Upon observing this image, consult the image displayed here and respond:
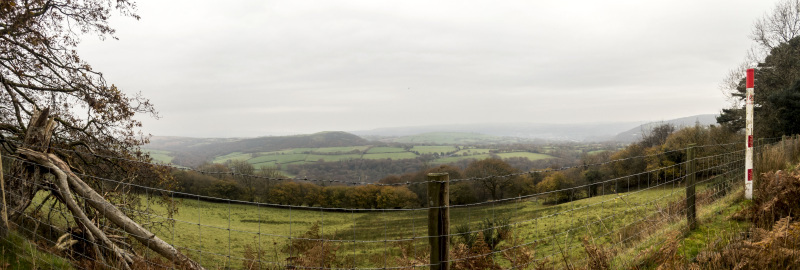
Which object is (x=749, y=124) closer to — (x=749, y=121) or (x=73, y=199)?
(x=749, y=121)

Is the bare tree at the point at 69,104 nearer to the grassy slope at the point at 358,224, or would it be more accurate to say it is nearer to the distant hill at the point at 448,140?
the grassy slope at the point at 358,224

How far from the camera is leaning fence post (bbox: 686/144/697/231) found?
18.1 ft

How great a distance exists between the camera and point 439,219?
3.49 metres

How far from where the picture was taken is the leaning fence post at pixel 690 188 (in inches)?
217

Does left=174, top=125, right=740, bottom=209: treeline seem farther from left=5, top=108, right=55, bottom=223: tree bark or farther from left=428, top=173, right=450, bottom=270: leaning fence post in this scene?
left=5, top=108, right=55, bottom=223: tree bark

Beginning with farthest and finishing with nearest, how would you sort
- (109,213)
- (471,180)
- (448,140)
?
(448,140) → (471,180) → (109,213)

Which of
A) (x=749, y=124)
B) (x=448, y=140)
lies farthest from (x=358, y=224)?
(x=448, y=140)

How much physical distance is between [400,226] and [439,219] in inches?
922

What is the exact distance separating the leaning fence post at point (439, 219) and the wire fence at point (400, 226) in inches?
1.9

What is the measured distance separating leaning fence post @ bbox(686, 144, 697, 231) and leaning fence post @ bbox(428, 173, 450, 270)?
421 cm

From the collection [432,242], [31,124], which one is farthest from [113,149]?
[432,242]

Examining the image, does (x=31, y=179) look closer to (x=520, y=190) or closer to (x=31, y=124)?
(x=31, y=124)

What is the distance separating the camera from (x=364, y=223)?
3409cm

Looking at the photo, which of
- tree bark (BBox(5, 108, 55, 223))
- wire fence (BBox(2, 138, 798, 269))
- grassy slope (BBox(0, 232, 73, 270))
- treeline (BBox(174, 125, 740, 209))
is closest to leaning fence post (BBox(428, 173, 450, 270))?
wire fence (BBox(2, 138, 798, 269))
